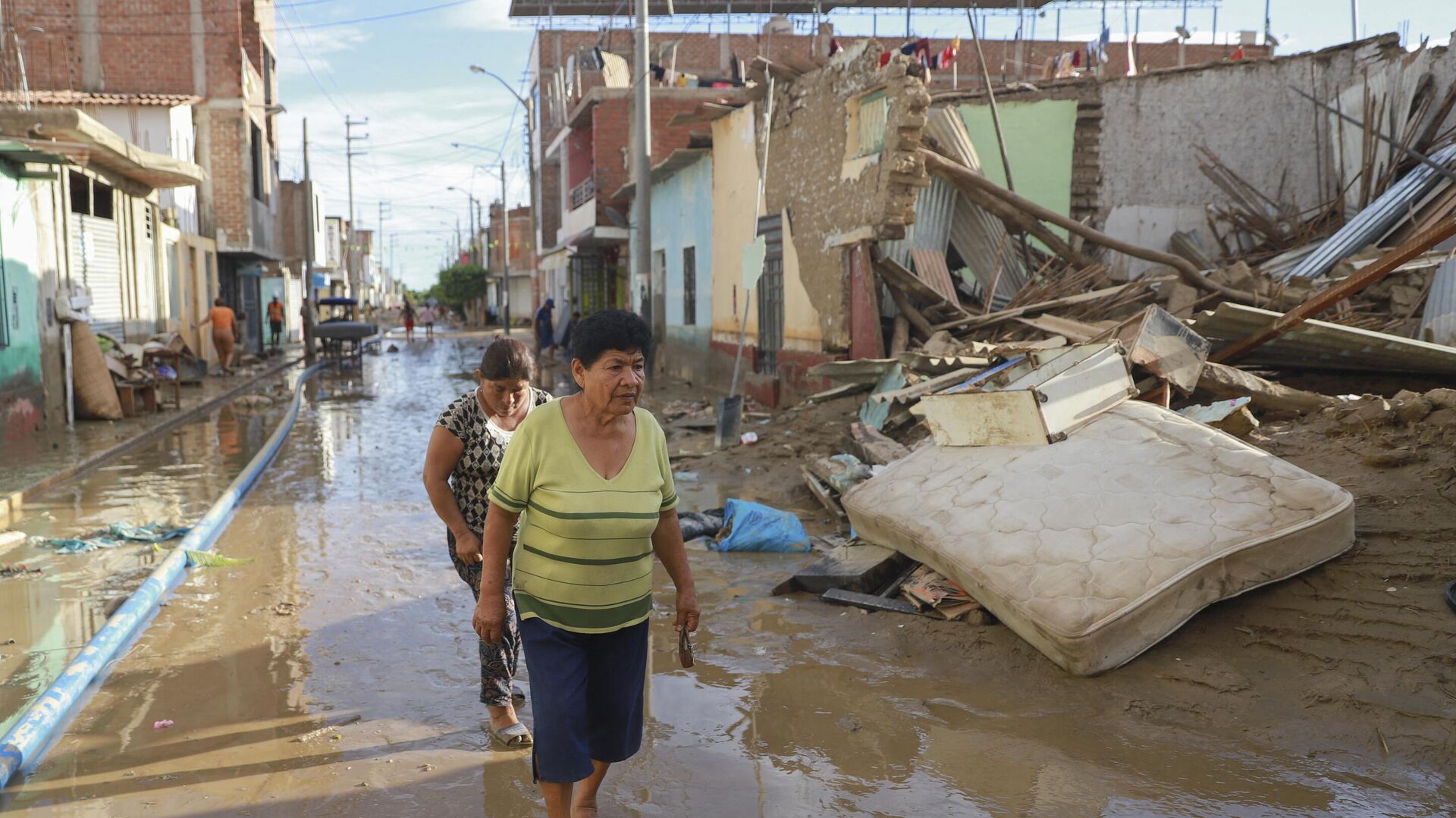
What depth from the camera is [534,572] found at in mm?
2998

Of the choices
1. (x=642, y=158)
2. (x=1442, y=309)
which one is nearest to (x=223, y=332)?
(x=642, y=158)

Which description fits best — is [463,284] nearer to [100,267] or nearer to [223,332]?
[223,332]

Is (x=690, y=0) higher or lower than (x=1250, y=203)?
higher

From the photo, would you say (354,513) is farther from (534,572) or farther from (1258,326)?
(1258,326)

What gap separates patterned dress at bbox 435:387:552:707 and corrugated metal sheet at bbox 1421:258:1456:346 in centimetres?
718

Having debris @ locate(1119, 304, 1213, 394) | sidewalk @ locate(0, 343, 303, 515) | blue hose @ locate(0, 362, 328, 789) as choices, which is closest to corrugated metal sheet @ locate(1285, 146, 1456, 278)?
debris @ locate(1119, 304, 1213, 394)

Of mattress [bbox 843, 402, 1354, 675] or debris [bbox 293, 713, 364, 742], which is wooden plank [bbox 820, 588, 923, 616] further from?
debris [bbox 293, 713, 364, 742]

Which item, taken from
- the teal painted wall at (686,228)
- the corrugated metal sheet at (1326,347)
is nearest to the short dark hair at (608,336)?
the corrugated metal sheet at (1326,347)

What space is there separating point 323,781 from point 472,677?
3.87ft

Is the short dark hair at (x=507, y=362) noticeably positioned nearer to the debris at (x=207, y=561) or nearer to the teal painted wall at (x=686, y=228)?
the debris at (x=207, y=561)

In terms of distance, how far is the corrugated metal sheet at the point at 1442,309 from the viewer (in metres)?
8.16

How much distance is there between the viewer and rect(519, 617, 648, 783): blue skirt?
2973 millimetres

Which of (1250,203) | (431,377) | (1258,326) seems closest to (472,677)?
(1258,326)

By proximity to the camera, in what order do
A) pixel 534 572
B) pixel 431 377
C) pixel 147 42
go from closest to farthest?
pixel 534 572, pixel 431 377, pixel 147 42
